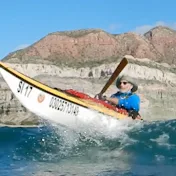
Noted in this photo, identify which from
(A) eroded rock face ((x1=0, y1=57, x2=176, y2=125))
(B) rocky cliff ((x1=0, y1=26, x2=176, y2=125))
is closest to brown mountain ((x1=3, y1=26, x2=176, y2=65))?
(B) rocky cliff ((x1=0, y1=26, x2=176, y2=125))

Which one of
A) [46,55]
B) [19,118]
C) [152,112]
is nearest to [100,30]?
[46,55]

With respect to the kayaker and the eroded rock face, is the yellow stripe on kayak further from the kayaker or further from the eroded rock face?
the eroded rock face

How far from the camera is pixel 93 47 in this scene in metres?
105

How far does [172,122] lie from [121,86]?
1346mm

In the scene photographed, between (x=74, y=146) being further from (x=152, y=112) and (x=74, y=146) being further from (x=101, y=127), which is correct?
(x=152, y=112)

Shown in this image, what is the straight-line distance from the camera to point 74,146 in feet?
36.7

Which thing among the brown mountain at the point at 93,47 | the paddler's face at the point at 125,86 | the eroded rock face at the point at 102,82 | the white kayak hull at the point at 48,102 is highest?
the brown mountain at the point at 93,47

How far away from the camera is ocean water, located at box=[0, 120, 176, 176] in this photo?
8.90 meters

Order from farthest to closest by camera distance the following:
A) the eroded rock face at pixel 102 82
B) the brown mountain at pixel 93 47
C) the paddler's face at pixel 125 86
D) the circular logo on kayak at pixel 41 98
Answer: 1. the brown mountain at pixel 93 47
2. the eroded rock face at pixel 102 82
3. the paddler's face at pixel 125 86
4. the circular logo on kayak at pixel 41 98

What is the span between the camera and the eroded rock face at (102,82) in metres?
68.1

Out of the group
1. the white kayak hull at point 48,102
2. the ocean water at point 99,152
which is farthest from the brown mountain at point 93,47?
the white kayak hull at point 48,102

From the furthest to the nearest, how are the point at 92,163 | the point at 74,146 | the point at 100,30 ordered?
1. the point at 100,30
2. the point at 74,146
3. the point at 92,163

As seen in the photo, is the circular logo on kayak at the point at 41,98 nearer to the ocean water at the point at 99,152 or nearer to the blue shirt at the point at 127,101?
the ocean water at the point at 99,152

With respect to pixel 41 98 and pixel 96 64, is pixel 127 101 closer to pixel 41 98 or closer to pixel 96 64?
pixel 41 98
